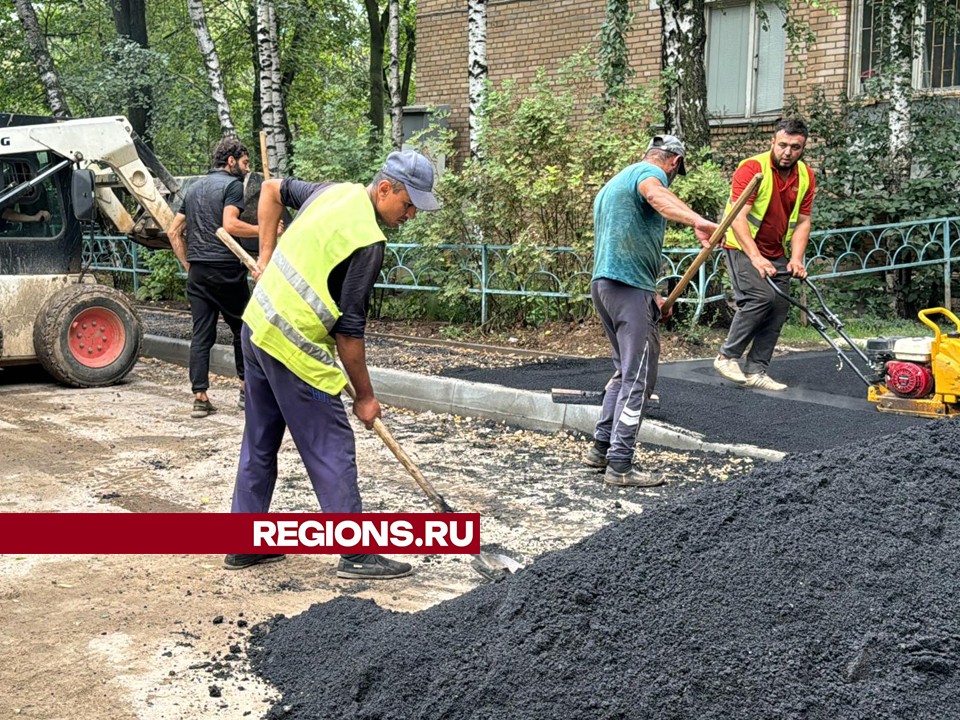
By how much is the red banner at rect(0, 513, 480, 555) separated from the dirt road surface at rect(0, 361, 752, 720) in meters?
0.13

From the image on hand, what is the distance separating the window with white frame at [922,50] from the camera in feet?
42.6

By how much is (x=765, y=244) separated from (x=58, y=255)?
640 centimetres

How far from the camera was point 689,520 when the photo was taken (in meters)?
4.02

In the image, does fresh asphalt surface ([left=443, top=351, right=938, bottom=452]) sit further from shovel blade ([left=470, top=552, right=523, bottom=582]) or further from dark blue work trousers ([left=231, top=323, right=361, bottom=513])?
dark blue work trousers ([left=231, top=323, right=361, bottom=513])

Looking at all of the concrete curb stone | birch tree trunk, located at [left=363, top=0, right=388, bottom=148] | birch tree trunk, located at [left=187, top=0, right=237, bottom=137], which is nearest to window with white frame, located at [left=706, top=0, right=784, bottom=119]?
birch tree trunk, located at [left=187, top=0, right=237, bottom=137]

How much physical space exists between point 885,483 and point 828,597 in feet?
3.15

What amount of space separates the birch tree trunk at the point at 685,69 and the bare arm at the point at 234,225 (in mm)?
5414

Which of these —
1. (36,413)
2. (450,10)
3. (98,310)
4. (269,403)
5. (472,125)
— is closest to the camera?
(269,403)

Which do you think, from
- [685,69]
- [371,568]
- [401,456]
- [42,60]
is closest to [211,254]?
[401,456]

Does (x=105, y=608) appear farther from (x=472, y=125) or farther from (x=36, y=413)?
(x=472, y=125)

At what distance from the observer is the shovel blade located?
14.8ft

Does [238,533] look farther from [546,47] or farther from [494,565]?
[546,47]

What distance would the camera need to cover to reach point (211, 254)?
328 inches

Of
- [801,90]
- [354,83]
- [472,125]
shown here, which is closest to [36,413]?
[472,125]
